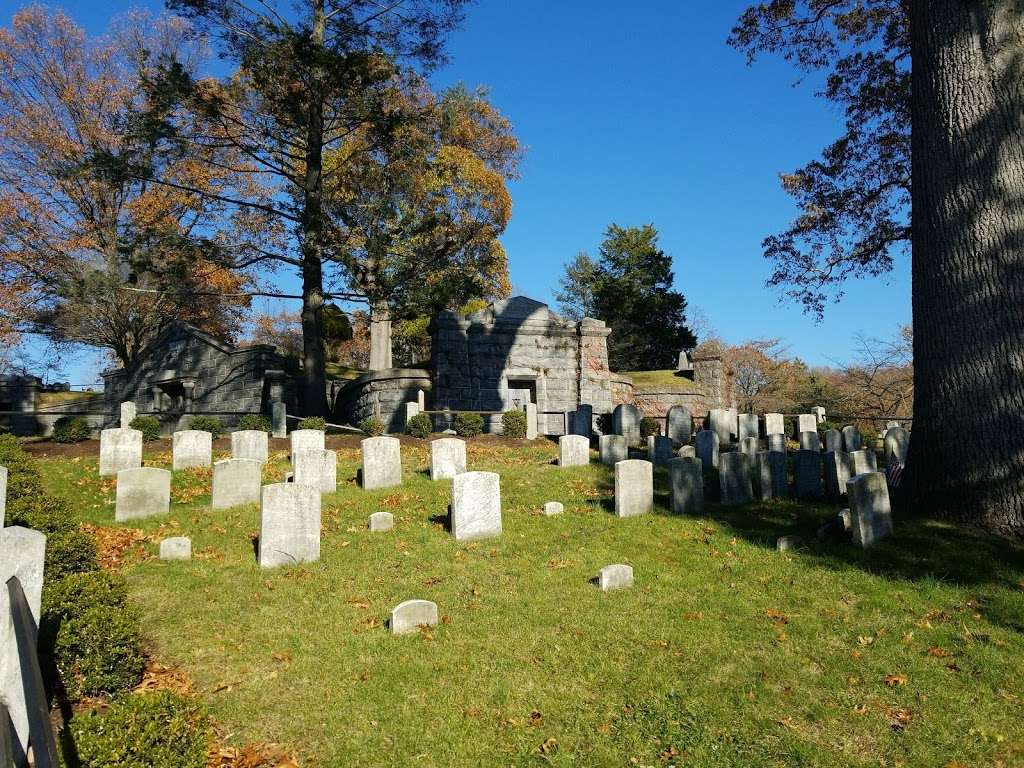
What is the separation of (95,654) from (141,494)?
17.0 ft

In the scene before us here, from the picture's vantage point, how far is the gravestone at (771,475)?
10188 mm

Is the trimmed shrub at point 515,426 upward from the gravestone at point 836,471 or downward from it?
upward

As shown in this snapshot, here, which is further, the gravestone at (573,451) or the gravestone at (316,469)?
the gravestone at (573,451)

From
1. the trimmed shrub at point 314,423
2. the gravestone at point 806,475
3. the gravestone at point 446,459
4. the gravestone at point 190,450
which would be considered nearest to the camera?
the gravestone at point 806,475

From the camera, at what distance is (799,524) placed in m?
8.55

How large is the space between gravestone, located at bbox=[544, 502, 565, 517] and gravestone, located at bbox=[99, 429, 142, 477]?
7718 millimetres

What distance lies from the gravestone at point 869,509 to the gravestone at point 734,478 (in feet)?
8.06

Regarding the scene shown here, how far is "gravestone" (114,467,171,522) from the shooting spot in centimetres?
892

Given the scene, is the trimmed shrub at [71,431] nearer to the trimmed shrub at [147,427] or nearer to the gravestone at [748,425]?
the trimmed shrub at [147,427]

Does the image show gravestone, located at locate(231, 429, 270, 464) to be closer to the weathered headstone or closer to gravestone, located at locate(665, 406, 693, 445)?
gravestone, located at locate(665, 406, 693, 445)

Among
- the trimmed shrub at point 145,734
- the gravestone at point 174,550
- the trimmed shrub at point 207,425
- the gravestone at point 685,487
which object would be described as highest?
the trimmed shrub at point 207,425

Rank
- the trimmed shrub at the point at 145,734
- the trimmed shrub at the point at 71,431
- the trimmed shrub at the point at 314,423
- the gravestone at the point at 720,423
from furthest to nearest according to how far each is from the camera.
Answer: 1. the trimmed shrub at the point at 314,423
2. the gravestone at the point at 720,423
3. the trimmed shrub at the point at 71,431
4. the trimmed shrub at the point at 145,734

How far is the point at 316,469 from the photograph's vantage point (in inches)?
409

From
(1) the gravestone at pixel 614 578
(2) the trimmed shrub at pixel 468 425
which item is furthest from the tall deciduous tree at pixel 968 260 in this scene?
(2) the trimmed shrub at pixel 468 425
